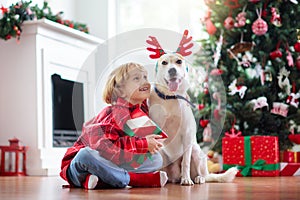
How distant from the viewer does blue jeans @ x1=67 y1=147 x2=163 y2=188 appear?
179 centimetres

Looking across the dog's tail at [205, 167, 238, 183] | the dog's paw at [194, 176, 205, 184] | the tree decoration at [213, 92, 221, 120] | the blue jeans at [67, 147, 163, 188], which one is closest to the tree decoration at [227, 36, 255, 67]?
the dog's tail at [205, 167, 238, 183]

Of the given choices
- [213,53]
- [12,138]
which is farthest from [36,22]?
[213,53]

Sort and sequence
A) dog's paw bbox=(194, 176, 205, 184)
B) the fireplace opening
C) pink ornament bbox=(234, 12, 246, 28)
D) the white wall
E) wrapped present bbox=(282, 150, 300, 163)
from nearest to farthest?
dog's paw bbox=(194, 176, 205, 184) → wrapped present bbox=(282, 150, 300, 163) → pink ornament bbox=(234, 12, 246, 28) → the fireplace opening → the white wall

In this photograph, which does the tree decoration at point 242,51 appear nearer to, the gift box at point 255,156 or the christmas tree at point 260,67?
the christmas tree at point 260,67

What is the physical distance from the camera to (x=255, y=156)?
3.21 metres

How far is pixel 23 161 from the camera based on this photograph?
407cm

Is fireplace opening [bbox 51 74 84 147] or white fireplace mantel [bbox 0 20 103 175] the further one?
fireplace opening [bbox 51 74 84 147]

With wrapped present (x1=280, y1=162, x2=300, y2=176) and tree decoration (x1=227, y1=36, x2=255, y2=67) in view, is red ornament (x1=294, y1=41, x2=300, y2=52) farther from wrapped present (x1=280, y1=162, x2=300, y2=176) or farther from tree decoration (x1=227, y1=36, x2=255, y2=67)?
wrapped present (x1=280, y1=162, x2=300, y2=176)

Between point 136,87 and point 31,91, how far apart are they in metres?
2.58

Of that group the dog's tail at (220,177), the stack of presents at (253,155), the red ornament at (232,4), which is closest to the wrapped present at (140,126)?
the dog's tail at (220,177)

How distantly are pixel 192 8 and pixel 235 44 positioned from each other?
142 centimetres

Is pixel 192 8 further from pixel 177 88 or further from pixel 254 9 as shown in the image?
pixel 177 88

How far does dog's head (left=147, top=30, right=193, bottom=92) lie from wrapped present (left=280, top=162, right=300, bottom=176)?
1.71m

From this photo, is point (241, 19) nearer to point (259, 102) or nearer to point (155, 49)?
point (259, 102)
